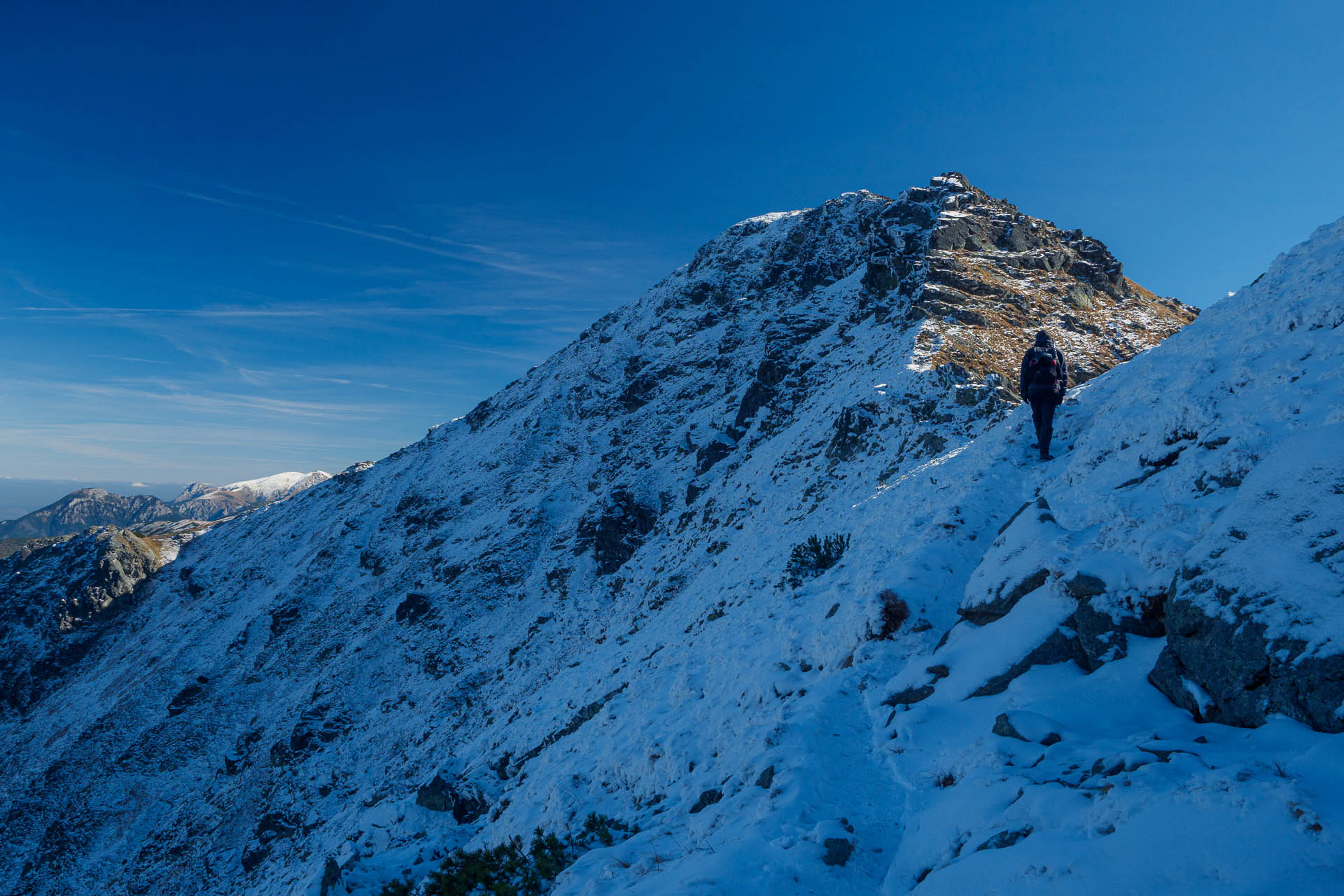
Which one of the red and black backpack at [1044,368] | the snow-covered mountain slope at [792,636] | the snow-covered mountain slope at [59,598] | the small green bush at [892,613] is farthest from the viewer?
the snow-covered mountain slope at [59,598]

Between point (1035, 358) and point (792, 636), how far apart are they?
8.80 metres

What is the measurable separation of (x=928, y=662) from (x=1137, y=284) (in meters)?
46.3

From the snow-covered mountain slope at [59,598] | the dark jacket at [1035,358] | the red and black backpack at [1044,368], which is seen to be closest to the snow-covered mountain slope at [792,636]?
the dark jacket at [1035,358]

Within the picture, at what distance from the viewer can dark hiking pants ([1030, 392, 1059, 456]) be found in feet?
43.9

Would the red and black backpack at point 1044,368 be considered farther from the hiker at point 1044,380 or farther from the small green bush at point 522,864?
the small green bush at point 522,864

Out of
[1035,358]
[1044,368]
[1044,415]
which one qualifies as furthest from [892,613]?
[1035,358]

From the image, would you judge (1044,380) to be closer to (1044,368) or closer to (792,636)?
(1044,368)

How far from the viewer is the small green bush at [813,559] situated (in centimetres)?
1470

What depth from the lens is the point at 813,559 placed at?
599 inches

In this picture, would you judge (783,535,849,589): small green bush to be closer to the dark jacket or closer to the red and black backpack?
the dark jacket

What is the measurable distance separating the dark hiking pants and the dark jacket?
0.44 feet

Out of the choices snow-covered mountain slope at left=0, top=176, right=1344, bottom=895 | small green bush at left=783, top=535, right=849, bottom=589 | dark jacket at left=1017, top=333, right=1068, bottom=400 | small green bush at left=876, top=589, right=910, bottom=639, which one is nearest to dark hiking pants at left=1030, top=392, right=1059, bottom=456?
dark jacket at left=1017, top=333, right=1068, bottom=400

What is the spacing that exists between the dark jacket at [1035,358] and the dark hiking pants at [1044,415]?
0.44 feet

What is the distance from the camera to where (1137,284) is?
133 feet
